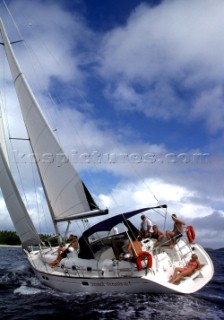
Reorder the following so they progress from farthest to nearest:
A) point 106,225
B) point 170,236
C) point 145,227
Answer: point 145,227 → point 170,236 → point 106,225

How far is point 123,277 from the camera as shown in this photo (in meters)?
12.1

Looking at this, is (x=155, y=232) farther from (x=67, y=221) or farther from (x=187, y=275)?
(x=67, y=221)

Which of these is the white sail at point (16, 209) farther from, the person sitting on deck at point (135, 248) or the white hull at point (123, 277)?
the person sitting on deck at point (135, 248)

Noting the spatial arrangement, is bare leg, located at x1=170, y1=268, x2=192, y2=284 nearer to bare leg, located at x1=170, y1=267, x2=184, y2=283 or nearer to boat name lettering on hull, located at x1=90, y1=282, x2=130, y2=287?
bare leg, located at x1=170, y1=267, x2=184, y2=283

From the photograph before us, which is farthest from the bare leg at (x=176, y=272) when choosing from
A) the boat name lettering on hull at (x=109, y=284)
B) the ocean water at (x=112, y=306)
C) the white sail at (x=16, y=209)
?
the white sail at (x=16, y=209)

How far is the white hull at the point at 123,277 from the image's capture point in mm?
11656

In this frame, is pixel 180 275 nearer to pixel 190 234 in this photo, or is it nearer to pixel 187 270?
pixel 187 270

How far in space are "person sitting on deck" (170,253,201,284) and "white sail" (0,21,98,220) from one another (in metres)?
4.78

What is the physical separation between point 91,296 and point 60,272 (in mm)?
2188

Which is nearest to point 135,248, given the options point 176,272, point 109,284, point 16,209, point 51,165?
point 109,284

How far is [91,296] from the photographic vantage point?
41.7 ft

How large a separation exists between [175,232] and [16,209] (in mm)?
9258

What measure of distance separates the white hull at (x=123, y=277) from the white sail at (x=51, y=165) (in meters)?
2.71

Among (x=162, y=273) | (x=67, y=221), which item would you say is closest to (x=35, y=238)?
(x=67, y=221)
